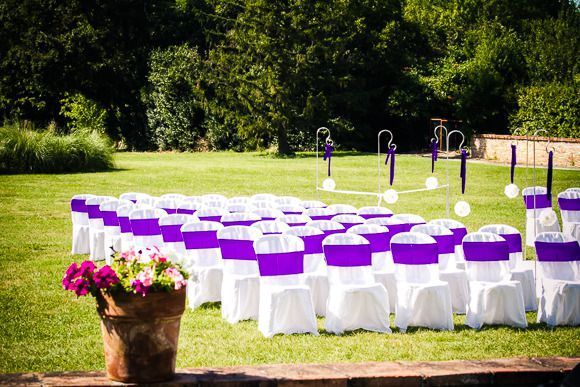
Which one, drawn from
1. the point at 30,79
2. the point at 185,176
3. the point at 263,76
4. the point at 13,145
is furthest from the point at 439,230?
the point at 30,79

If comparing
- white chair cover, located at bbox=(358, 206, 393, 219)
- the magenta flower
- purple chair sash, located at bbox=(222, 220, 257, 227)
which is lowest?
purple chair sash, located at bbox=(222, 220, 257, 227)

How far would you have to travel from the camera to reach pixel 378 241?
10.4 meters

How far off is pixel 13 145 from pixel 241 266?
2259 cm

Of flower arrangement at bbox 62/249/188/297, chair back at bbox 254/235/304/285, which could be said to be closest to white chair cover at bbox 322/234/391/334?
chair back at bbox 254/235/304/285

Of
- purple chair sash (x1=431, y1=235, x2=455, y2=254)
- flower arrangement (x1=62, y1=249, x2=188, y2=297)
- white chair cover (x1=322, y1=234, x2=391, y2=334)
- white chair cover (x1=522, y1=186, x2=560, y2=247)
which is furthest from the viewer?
white chair cover (x1=522, y1=186, x2=560, y2=247)

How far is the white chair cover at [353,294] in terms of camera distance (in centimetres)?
915

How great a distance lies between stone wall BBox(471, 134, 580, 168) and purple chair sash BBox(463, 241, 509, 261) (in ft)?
63.5

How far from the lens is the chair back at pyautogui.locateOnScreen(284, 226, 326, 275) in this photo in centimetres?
1018

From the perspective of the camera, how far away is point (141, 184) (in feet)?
88.4

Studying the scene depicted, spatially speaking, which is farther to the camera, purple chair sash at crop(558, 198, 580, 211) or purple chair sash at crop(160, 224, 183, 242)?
purple chair sash at crop(558, 198, 580, 211)

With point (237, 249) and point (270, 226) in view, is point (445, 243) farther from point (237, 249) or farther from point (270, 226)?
point (237, 249)

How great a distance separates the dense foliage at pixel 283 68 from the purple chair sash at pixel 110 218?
84.2ft

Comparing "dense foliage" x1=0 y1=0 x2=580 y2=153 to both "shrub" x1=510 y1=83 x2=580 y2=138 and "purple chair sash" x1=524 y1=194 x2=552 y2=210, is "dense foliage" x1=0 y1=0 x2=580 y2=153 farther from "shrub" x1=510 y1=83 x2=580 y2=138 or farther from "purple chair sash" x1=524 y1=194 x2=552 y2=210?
"purple chair sash" x1=524 y1=194 x2=552 y2=210

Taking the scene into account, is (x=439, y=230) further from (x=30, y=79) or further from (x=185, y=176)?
(x=30, y=79)
